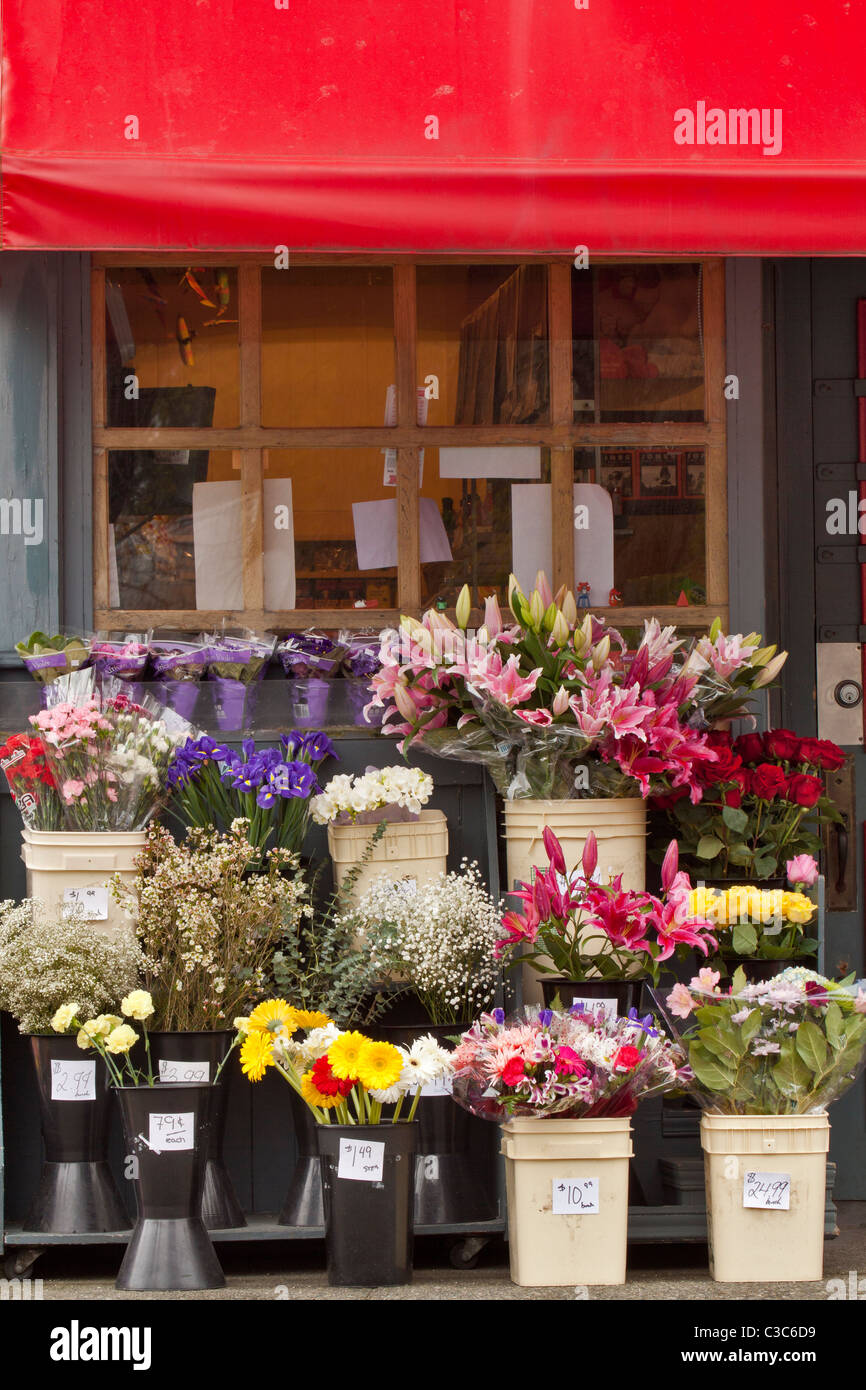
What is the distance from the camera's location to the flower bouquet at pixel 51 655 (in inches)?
167

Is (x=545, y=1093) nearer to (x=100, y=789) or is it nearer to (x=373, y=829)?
(x=373, y=829)

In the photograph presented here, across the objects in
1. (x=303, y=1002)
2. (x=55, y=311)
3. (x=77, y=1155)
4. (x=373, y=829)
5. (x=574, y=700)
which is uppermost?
(x=55, y=311)

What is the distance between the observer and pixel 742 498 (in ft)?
16.0

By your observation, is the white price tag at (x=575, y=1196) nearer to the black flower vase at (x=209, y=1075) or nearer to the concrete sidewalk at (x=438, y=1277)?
the concrete sidewalk at (x=438, y=1277)

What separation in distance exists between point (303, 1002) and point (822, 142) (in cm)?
242

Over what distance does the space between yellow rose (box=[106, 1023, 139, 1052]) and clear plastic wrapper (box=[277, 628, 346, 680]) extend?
120 cm

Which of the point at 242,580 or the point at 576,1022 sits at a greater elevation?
the point at 242,580

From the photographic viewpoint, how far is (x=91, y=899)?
3887mm

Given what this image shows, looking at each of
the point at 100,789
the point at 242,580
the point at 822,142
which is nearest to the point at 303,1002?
the point at 100,789

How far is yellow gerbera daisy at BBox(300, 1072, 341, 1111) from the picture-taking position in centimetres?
345

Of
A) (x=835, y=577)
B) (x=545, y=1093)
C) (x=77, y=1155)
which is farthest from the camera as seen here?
(x=835, y=577)

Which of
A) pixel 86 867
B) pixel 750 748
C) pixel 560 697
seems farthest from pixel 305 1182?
pixel 750 748

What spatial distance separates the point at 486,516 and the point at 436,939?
5.11ft

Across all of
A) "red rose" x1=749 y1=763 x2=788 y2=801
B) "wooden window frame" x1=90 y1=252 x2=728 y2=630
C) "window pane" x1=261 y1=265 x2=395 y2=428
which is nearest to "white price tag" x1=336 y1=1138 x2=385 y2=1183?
"red rose" x1=749 y1=763 x2=788 y2=801
